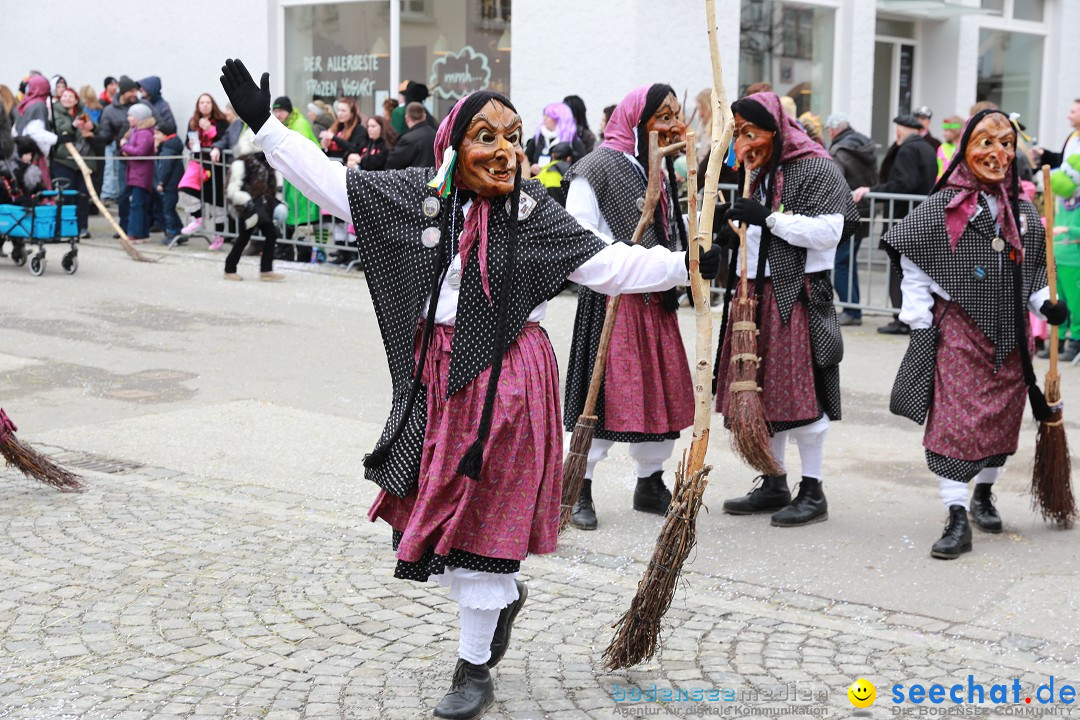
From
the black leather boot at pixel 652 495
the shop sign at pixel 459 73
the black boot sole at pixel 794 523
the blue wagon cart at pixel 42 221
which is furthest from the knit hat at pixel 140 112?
the black boot sole at pixel 794 523

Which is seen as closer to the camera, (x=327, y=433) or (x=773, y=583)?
(x=773, y=583)

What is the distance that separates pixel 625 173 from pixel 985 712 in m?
2.89

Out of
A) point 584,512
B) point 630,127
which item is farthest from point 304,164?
point 584,512

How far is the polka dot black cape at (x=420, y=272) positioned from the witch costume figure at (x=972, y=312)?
7.36ft

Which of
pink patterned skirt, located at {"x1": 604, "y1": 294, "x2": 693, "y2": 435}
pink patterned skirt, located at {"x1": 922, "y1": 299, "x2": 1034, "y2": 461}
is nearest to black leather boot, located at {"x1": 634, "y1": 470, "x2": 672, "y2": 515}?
pink patterned skirt, located at {"x1": 604, "y1": 294, "x2": 693, "y2": 435}

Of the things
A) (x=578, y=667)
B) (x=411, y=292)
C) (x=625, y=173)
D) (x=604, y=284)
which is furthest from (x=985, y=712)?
(x=625, y=173)

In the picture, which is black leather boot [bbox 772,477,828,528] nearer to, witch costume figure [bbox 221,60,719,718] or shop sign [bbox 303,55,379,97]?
witch costume figure [bbox 221,60,719,718]

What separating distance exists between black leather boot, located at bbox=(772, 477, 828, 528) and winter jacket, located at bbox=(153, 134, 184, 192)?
474 inches

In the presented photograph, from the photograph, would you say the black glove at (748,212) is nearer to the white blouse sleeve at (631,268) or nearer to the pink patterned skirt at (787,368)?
the pink patterned skirt at (787,368)

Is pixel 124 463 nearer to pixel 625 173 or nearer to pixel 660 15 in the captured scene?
pixel 625 173

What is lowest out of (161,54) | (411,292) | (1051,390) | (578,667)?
(578,667)

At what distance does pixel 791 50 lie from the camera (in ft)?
53.6

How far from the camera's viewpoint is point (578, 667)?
183 inches

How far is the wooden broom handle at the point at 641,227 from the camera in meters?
5.82
